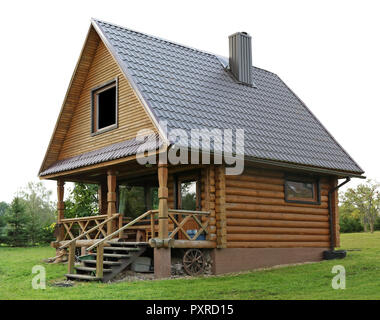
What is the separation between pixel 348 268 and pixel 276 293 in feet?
14.6

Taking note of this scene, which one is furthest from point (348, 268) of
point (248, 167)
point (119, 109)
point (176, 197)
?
point (119, 109)

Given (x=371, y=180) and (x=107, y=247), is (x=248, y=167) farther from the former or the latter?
(x=371, y=180)

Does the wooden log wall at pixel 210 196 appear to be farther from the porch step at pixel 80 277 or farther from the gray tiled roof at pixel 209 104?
the porch step at pixel 80 277

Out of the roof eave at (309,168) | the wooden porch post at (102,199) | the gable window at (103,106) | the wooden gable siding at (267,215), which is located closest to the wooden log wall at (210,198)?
the wooden gable siding at (267,215)

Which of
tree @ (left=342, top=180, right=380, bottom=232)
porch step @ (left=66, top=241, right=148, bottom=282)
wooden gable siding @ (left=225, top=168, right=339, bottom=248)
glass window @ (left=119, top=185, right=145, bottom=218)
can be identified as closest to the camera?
porch step @ (left=66, top=241, right=148, bottom=282)

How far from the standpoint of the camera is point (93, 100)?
16328mm

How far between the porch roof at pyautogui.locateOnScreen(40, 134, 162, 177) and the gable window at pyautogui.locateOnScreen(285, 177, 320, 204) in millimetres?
5028

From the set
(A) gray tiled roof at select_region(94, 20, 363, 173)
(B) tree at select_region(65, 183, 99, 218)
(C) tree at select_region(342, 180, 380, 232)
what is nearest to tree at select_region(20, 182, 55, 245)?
(B) tree at select_region(65, 183, 99, 218)

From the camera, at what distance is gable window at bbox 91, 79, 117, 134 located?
628 inches

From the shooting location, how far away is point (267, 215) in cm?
1521

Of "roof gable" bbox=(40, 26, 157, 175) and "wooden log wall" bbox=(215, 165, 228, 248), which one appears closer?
"wooden log wall" bbox=(215, 165, 228, 248)

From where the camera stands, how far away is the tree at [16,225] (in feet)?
96.6

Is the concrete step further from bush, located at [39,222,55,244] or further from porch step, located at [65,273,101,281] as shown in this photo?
bush, located at [39,222,55,244]

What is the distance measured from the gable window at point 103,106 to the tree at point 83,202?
36.5 ft
